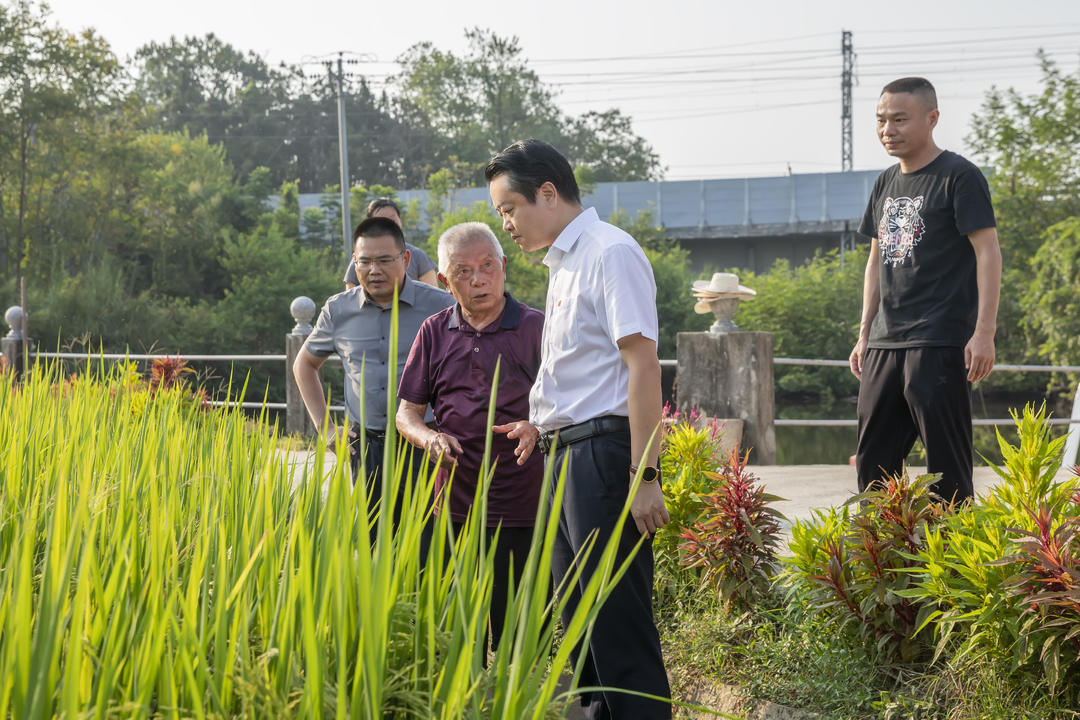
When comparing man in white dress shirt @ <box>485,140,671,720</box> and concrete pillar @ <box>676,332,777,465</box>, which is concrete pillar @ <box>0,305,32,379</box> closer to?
concrete pillar @ <box>676,332,777,465</box>

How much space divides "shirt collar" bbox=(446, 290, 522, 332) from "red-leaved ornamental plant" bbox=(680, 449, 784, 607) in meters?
0.98

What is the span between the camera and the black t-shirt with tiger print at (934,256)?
11.7 feet

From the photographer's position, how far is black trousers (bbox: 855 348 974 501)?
358 centimetres

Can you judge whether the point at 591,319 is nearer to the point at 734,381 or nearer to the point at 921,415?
the point at 921,415

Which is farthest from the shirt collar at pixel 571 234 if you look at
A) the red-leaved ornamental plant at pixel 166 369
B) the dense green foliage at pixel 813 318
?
the dense green foliage at pixel 813 318

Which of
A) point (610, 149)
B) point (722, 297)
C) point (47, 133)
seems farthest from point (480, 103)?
point (722, 297)

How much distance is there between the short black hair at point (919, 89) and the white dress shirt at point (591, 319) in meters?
1.47

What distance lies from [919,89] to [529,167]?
1.67m

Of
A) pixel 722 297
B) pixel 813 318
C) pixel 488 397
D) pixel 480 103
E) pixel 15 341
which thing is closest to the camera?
pixel 488 397

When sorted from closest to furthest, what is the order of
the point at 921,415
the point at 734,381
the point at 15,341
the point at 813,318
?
the point at 921,415, the point at 734,381, the point at 15,341, the point at 813,318

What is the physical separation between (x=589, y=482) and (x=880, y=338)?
162 centimetres

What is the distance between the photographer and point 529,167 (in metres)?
2.69

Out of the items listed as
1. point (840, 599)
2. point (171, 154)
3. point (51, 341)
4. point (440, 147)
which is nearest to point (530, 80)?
point (440, 147)

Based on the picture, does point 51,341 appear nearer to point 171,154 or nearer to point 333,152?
point 171,154
